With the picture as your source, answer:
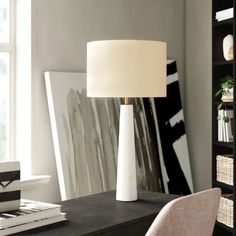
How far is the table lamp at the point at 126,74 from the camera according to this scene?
7.37ft

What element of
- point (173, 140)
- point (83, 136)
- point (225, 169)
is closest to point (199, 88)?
point (173, 140)

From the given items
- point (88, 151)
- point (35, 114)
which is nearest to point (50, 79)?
point (35, 114)

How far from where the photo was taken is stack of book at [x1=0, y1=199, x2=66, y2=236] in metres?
1.75

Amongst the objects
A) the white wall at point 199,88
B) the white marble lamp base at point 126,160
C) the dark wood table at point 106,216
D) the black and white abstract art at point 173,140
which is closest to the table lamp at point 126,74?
the white marble lamp base at point 126,160

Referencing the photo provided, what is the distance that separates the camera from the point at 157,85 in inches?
91.1

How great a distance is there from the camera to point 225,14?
3424 mm

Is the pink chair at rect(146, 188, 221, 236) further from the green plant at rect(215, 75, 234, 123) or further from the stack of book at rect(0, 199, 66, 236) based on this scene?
the green plant at rect(215, 75, 234, 123)

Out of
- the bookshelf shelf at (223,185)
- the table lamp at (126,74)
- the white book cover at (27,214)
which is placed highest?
the table lamp at (126,74)

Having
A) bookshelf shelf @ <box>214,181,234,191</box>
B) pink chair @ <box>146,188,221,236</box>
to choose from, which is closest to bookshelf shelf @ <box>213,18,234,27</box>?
bookshelf shelf @ <box>214,181,234,191</box>

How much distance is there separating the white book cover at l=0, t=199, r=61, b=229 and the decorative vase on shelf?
1.99 metres

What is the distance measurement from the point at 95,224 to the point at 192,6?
256 centimetres

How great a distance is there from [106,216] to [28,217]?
1.28 ft

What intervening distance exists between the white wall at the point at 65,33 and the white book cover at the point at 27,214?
3.75ft

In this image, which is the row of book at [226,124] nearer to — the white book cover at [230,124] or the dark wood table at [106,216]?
the white book cover at [230,124]
